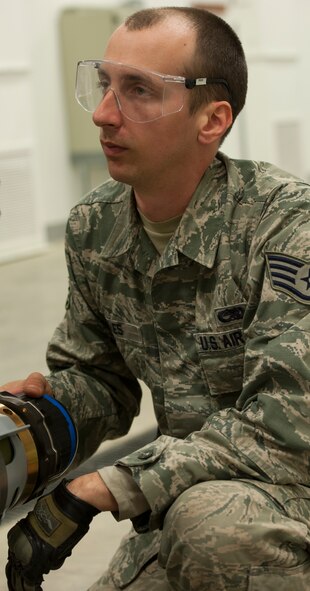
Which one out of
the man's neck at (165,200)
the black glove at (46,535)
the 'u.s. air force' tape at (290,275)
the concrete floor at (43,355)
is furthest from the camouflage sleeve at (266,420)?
the concrete floor at (43,355)

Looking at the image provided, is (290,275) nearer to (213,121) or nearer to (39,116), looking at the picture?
(213,121)

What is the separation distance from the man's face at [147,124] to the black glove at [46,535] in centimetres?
57

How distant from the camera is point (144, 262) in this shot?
5.76 feet

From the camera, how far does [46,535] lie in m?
1.45

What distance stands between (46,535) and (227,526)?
0.91 feet

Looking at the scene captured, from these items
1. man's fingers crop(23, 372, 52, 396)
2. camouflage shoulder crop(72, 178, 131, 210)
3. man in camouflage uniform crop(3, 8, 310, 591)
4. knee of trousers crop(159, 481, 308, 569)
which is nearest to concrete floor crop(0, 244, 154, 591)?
man in camouflage uniform crop(3, 8, 310, 591)

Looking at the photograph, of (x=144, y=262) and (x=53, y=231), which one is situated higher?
(x=144, y=262)

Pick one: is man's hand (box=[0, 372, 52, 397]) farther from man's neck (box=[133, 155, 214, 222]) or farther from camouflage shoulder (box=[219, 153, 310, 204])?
camouflage shoulder (box=[219, 153, 310, 204])

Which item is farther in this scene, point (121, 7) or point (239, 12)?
point (239, 12)

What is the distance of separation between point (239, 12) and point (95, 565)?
6090mm

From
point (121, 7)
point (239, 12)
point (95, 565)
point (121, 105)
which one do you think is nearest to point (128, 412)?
point (95, 565)

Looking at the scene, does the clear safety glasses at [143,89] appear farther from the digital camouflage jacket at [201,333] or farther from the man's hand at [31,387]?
the man's hand at [31,387]

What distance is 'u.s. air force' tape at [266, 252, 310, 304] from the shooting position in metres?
1.50

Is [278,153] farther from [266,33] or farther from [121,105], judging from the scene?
[121,105]
